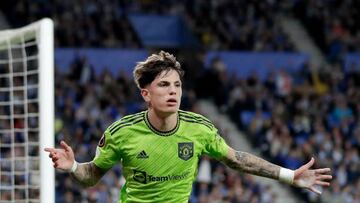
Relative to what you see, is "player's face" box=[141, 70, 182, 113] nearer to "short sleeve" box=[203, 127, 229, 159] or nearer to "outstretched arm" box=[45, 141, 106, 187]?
"short sleeve" box=[203, 127, 229, 159]

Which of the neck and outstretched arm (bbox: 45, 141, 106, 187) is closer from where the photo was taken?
outstretched arm (bbox: 45, 141, 106, 187)

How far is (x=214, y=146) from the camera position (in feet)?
23.7

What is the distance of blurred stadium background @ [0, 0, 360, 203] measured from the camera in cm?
1992

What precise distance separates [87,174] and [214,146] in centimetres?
101

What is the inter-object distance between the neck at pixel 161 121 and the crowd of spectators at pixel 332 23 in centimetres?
1959

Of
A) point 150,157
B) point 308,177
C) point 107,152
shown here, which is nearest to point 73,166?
point 107,152

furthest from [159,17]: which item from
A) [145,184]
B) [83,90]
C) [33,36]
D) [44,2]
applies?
[145,184]

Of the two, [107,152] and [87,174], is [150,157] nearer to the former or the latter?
[107,152]

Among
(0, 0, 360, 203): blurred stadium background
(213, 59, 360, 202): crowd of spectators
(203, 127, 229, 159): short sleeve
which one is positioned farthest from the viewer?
(213, 59, 360, 202): crowd of spectators

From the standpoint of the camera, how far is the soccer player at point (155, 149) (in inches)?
274

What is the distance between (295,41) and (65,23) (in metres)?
7.92

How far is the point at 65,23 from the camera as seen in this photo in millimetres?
22578

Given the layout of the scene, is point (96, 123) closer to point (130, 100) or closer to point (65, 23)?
point (130, 100)

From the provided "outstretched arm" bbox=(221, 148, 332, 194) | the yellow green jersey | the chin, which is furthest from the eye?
"outstretched arm" bbox=(221, 148, 332, 194)
